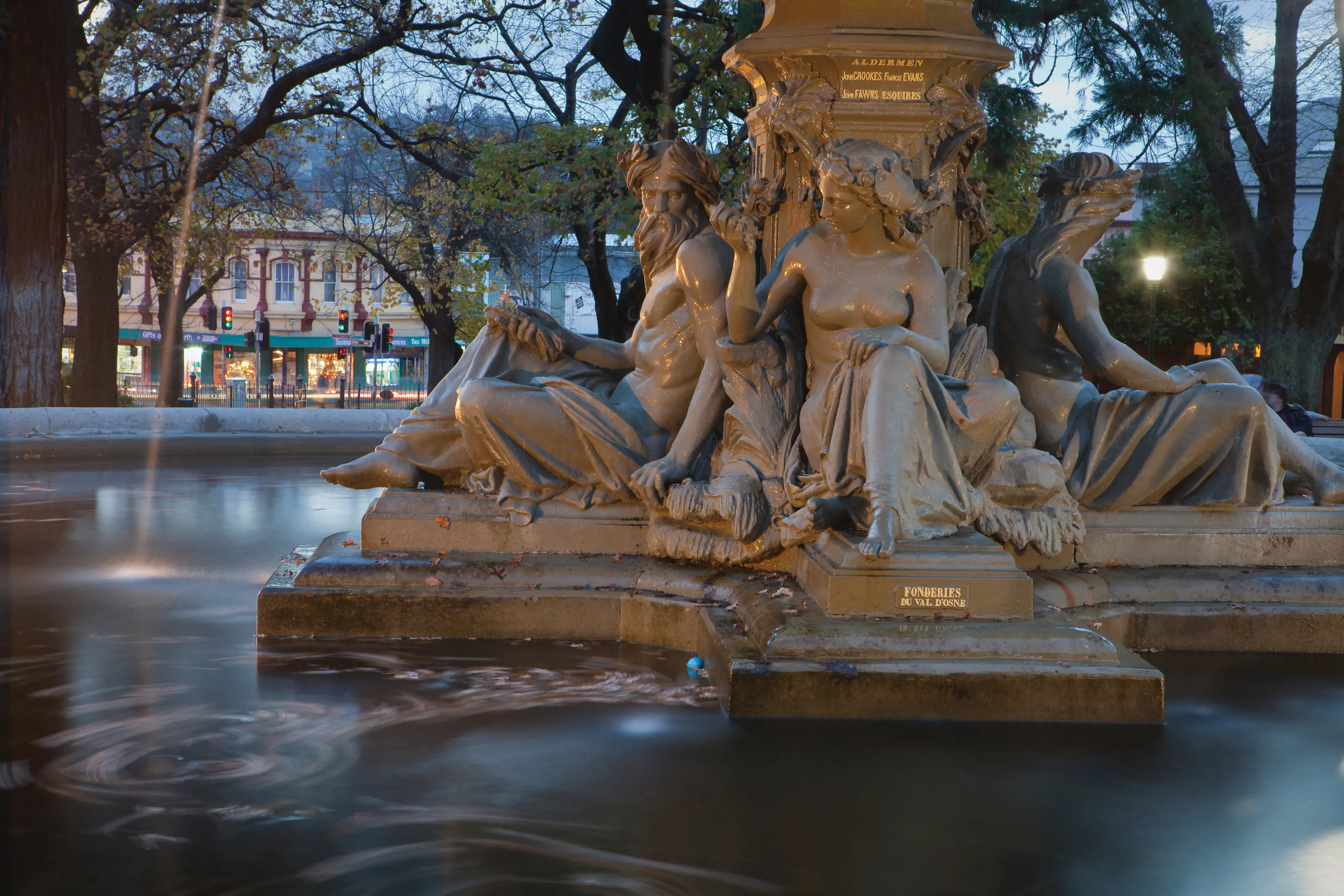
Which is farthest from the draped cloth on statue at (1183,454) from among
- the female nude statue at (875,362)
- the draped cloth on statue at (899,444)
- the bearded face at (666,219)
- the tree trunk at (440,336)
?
the tree trunk at (440,336)

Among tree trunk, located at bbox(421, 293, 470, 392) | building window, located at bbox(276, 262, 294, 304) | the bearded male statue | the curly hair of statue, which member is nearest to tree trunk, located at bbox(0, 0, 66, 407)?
the bearded male statue

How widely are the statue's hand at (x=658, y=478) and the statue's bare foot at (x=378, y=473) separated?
1058 mm

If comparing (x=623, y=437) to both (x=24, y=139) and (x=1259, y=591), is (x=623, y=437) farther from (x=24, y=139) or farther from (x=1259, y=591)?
(x=24, y=139)

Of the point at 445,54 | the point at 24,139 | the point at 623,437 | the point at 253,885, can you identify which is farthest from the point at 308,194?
the point at 253,885

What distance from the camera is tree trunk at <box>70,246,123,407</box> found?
18.1 m

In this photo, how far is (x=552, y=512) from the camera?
17.7 feet

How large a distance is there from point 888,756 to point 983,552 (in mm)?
964

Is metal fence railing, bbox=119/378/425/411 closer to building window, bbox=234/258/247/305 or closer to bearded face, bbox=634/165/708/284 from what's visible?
building window, bbox=234/258/247/305

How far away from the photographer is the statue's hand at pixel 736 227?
4801 millimetres

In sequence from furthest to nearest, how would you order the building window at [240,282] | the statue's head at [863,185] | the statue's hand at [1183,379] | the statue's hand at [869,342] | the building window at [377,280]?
the building window at [240,282] < the building window at [377,280] < the statue's hand at [1183,379] < the statue's head at [863,185] < the statue's hand at [869,342]

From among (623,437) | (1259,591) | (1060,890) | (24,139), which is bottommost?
(1060,890)

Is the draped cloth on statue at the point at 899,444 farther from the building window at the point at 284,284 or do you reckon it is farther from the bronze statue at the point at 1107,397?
the building window at the point at 284,284

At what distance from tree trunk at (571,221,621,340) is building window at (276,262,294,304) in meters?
39.0

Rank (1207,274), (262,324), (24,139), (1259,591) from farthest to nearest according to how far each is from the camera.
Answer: (262,324) → (1207,274) → (24,139) → (1259,591)
